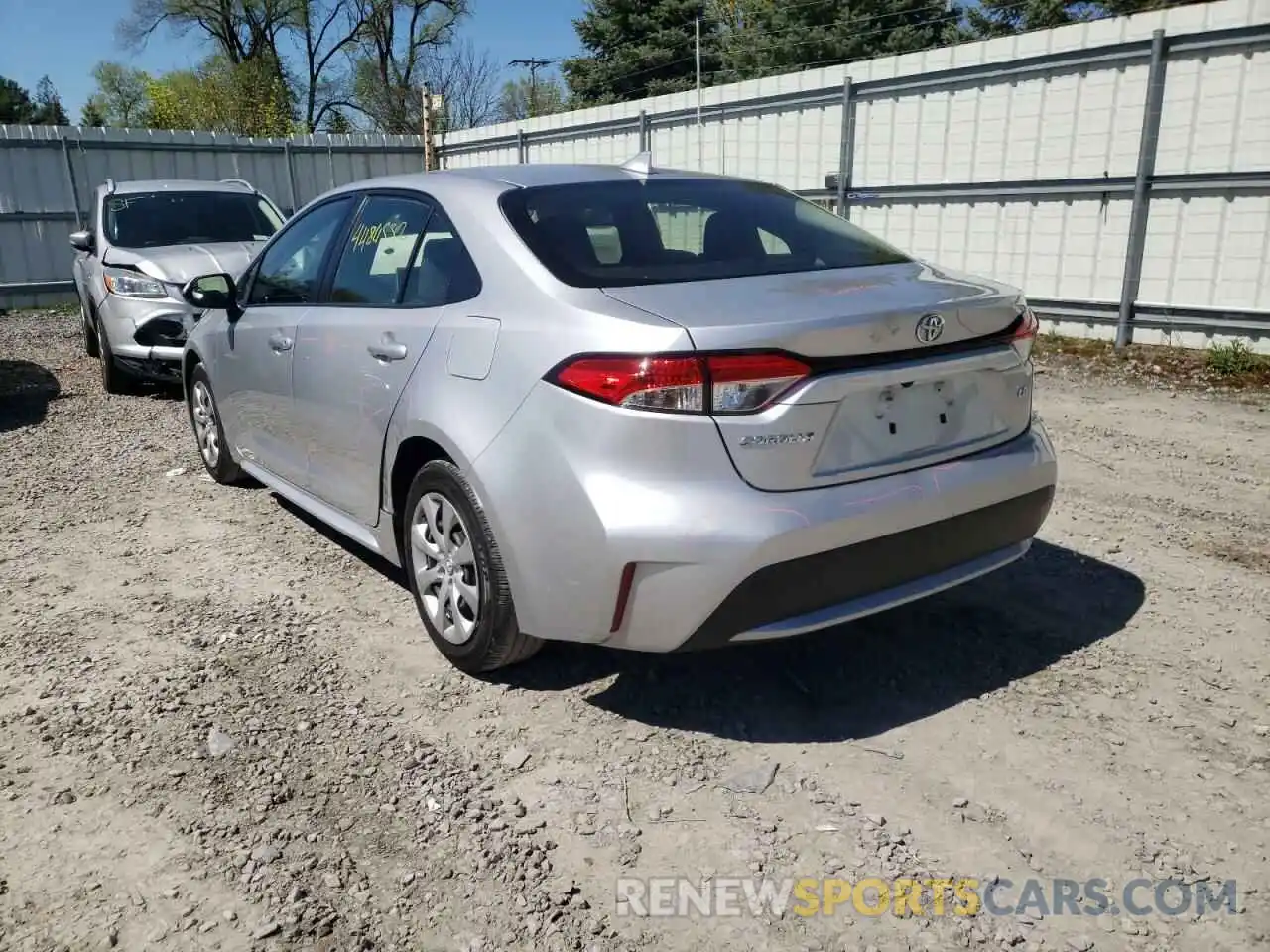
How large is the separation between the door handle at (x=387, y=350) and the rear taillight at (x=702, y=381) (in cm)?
105

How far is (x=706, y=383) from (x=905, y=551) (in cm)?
76

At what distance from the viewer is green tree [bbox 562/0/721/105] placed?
115ft

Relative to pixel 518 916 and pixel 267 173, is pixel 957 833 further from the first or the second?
pixel 267 173

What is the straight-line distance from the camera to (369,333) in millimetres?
3543

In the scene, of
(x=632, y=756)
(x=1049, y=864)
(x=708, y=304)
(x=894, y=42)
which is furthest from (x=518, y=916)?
(x=894, y=42)

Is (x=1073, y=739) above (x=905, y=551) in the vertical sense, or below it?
below

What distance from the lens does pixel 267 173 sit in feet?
53.2

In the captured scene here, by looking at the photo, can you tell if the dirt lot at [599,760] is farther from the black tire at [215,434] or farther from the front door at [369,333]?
the black tire at [215,434]

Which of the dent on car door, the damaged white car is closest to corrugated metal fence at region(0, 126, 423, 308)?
the damaged white car

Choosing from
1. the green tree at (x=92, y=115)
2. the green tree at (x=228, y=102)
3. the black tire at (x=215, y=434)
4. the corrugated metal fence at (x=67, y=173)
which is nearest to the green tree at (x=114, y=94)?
the green tree at (x=92, y=115)

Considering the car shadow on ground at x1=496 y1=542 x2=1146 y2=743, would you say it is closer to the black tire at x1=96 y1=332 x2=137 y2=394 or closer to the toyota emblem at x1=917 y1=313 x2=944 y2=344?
the toyota emblem at x1=917 y1=313 x2=944 y2=344

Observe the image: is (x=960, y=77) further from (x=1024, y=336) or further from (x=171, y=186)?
(x=171, y=186)

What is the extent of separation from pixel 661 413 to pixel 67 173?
49.0 feet

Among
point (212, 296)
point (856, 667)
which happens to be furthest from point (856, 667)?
point (212, 296)
